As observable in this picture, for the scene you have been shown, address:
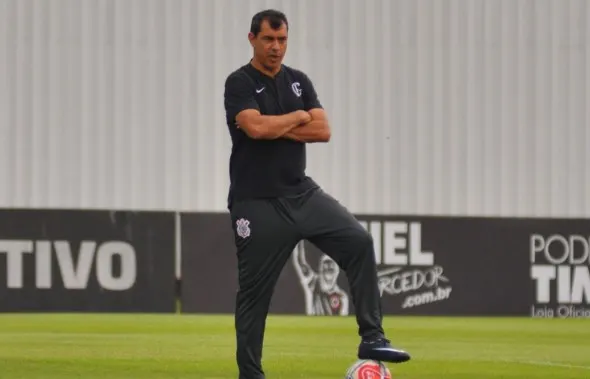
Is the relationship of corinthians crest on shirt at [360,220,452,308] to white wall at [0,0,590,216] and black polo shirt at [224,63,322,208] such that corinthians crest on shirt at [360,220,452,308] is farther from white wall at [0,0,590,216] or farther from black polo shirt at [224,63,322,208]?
black polo shirt at [224,63,322,208]

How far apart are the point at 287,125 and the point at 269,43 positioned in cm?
45

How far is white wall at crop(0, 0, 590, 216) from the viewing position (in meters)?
23.2

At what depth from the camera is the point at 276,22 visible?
8.22 metres

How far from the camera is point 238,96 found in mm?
8336

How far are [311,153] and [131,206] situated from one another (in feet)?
9.41

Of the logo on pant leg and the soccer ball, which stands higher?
the logo on pant leg

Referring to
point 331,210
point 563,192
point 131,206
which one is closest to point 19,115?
point 131,206

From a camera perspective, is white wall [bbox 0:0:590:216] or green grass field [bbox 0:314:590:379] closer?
green grass field [bbox 0:314:590:379]

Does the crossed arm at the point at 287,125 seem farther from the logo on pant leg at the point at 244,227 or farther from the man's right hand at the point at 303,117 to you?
the logo on pant leg at the point at 244,227

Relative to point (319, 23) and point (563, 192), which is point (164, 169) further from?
point (563, 192)

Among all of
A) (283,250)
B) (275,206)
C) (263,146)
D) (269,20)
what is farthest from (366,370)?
(269,20)

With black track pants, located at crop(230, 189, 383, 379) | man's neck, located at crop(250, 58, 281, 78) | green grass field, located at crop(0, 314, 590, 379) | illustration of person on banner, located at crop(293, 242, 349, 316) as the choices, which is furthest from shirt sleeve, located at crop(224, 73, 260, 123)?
illustration of person on banner, located at crop(293, 242, 349, 316)

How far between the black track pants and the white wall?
49.3 feet

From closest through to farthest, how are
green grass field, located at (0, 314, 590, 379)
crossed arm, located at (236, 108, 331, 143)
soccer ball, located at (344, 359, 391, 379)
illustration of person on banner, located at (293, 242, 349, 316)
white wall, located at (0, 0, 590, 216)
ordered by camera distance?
crossed arm, located at (236, 108, 331, 143)
soccer ball, located at (344, 359, 391, 379)
green grass field, located at (0, 314, 590, 379)
illustration of person on banner, located at (293, 242, 349, 316)
white wall, located at (0, 0, 590, 216)
